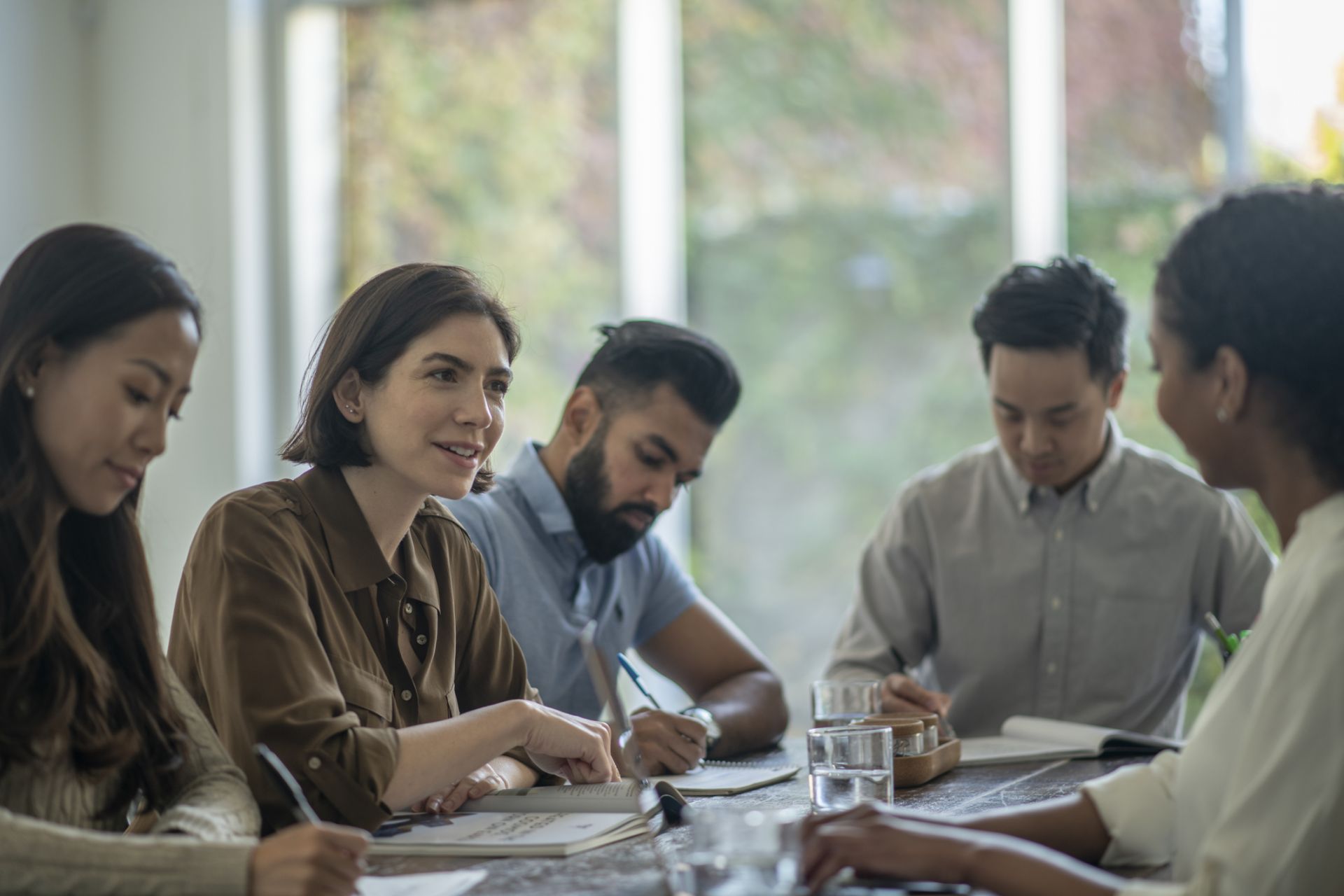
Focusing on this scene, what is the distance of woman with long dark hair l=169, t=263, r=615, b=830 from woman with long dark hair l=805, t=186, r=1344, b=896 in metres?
0.53

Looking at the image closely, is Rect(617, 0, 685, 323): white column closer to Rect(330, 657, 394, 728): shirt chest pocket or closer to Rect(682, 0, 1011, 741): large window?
Rect(682, 0, 1011, 741): large window

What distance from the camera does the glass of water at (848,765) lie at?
1713 millimetres

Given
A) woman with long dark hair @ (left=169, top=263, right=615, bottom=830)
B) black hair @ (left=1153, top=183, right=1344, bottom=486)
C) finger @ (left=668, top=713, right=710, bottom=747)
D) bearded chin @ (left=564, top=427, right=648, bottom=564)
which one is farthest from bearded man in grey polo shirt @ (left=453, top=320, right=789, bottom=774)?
black hair @ (left=1153, top=183, right=1344, bottom=486)

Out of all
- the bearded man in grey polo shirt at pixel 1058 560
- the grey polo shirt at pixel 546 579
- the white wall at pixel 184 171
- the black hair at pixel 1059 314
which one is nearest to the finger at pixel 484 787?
the grey polo shirt at pixel 546 579

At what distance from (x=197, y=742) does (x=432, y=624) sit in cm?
39

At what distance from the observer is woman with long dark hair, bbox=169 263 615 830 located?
1.53 m

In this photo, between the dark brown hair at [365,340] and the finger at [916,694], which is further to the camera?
the finger at [916,694]

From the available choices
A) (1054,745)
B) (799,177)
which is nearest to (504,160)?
(799,177)

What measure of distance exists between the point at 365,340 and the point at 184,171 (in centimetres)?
285

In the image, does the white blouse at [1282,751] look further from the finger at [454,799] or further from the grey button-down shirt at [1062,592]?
the grey button-down shirt at [1062,592]

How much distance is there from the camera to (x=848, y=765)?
5.66ft

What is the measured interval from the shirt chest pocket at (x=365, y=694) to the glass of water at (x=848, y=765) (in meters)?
0.54

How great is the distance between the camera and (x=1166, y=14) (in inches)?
151

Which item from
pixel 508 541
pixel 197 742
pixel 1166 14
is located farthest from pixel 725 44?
pixel 197 742
